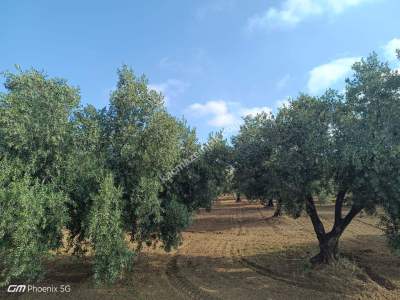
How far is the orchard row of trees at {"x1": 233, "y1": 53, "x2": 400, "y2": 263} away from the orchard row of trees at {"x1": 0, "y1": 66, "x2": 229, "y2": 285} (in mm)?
4641

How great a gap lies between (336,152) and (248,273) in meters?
8.00

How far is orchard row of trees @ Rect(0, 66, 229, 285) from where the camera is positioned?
12586 mm

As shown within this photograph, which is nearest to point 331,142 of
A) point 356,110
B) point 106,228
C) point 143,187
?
point 356,110

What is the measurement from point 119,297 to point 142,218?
11.2 feet

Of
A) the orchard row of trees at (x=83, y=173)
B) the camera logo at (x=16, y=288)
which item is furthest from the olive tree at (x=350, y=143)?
the camera logo at (x=16, y=288)

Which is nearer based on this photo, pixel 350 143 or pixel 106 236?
pixel 106 236

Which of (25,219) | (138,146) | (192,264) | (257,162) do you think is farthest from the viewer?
(192,264)

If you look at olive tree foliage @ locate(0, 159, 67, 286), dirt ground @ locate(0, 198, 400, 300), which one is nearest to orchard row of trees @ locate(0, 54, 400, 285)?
olive tree foliage @ locate(0, 159, 67, 286)

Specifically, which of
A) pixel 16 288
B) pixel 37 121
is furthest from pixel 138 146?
pixel 16 288

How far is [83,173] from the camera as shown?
14.4 m

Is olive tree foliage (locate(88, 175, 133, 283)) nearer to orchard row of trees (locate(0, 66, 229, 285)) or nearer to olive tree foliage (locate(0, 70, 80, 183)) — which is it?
→ orchard row of trees (locate(0, 66, 229, 285))

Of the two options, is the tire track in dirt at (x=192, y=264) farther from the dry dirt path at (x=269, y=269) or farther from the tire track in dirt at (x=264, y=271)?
the tire track in dirt at (x=264, y=271)

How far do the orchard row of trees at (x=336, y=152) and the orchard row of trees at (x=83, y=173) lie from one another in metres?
4.64
